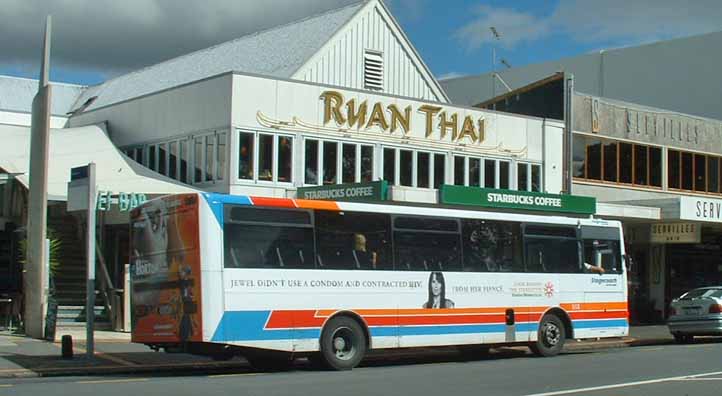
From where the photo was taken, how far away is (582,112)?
34219 mm

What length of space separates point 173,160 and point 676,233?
17.3m

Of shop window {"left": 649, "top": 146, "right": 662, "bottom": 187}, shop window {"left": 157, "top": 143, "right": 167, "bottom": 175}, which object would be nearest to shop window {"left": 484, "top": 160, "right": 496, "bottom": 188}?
shop window {"left": 649, "top": 146, "right": 662, "bottom": 187}

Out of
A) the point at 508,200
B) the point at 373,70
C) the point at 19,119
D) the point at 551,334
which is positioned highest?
the point at 373,70

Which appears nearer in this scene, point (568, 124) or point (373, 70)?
point (568, 124)

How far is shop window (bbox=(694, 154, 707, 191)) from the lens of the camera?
125 feet

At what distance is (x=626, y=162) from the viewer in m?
35.5

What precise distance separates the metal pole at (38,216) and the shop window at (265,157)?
637 centimetres

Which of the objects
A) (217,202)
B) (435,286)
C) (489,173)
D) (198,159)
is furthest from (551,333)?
(198,159)

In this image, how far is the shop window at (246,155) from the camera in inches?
1026

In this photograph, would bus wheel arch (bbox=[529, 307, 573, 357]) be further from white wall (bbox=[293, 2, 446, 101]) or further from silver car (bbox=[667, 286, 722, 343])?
white wall (bbox=[293, 2, 446, 101])

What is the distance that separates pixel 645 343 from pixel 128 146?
54.9 ft

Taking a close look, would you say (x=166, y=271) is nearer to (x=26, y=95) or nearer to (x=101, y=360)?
(x=101, y=360)

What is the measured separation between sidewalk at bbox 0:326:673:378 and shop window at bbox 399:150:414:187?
27.2ft

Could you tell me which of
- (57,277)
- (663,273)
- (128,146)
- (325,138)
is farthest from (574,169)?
(57,277)
